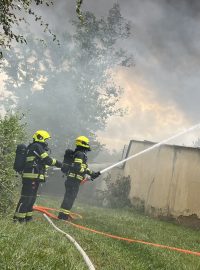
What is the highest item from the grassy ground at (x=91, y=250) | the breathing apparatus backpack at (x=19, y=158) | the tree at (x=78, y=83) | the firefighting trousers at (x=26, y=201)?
the tree at (x=78, y=83)

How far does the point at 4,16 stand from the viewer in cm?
727

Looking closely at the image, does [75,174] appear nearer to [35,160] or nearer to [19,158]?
[35,160]

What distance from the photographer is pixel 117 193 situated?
18547 millimetres

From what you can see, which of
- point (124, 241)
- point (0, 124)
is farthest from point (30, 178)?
point (124, 241)

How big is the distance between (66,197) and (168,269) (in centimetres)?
566

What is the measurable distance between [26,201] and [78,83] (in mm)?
30911

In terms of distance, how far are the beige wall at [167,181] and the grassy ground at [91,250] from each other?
4.05 metres

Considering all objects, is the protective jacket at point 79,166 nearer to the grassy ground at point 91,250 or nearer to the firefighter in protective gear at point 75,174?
the firefighter in protective gear at point 75,174

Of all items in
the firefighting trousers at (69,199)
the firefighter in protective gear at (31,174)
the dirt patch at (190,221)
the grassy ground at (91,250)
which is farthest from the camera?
the dirt patch at (190,221)

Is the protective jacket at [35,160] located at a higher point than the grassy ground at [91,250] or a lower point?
higher

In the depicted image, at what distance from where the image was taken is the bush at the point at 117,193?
18.0 metres

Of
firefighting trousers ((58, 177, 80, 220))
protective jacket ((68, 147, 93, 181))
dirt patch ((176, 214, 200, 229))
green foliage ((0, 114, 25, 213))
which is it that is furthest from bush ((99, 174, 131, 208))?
green foliage ((0, 114, 25, 213))

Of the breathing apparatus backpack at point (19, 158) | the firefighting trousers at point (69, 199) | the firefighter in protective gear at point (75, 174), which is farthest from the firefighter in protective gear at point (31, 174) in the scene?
the firefighting trousers at point (69, 199)

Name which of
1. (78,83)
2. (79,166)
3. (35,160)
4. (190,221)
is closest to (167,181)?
(190,221)
